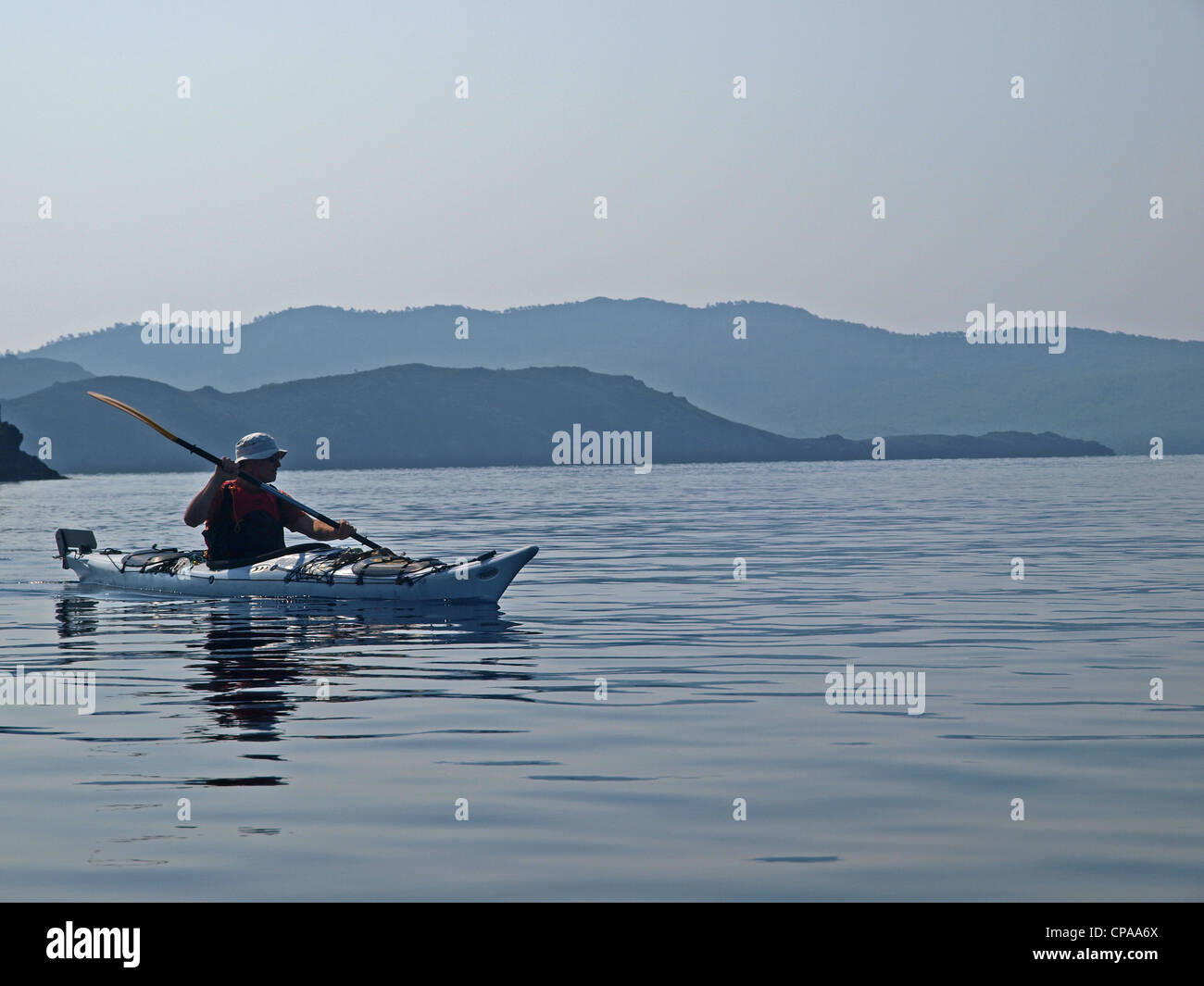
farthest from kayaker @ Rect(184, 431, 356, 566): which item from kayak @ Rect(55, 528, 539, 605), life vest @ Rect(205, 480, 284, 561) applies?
kayak @ Rect(55, 528, 539, 605)

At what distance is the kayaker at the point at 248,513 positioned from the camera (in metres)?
22.5

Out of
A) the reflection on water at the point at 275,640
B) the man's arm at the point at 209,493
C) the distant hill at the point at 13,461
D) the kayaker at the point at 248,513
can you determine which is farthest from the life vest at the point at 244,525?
the distant hill at the point at 13,461

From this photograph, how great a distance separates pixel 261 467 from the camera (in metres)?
22.6

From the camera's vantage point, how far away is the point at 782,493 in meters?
87.2

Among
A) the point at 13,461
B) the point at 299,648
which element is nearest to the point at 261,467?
the point at 299,648

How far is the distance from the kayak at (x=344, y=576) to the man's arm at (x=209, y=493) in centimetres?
113

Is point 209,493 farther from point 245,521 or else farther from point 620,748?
point 620,748

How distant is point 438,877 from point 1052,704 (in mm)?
6935

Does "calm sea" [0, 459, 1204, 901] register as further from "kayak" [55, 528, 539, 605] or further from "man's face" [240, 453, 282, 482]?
"man's face" [240, 453, 282, 482]

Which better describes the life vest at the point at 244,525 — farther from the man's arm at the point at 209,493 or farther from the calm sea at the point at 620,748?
the calm sea at the point at 620,748

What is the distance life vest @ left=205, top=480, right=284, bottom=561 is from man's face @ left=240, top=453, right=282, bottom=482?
22cm

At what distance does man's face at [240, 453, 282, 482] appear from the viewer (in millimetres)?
22516
